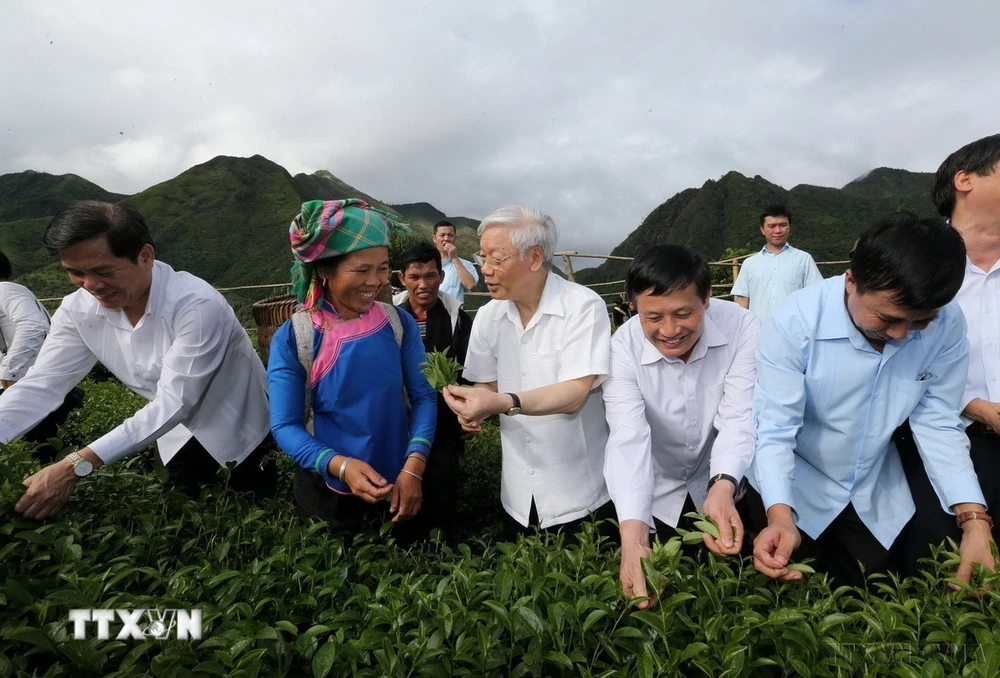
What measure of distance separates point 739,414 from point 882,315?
59 centimetres

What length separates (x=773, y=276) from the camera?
6.25m

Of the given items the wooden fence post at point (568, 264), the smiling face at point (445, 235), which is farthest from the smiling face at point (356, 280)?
the wooden fence post at point (568, 264)

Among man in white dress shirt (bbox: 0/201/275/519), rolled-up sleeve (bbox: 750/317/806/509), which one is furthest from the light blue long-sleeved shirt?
man in white dress shirt (bbox: 0/201/275/519)

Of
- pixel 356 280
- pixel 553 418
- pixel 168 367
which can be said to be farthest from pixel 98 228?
pixel 553 418

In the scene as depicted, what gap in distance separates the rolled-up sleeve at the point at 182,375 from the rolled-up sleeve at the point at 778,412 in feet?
6.83

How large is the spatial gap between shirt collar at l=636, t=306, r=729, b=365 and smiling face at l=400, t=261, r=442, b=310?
1.73 meters

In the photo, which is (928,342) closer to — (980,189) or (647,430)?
(980,189)

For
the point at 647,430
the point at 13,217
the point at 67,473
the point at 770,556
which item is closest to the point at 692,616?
the point at 770,556

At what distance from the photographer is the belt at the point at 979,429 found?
7.29ft

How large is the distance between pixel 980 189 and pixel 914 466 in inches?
39.7

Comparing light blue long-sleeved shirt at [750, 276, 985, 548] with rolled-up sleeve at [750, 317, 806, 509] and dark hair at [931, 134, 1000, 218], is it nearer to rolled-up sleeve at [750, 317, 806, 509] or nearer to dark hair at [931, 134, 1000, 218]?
rolled-up sleeve at [750, 317, 806, 509]

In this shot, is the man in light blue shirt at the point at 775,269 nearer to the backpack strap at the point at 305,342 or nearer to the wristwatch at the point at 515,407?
the wristwatch at the point at 515,407

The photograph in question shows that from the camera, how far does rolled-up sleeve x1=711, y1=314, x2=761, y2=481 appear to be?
2.03 meters

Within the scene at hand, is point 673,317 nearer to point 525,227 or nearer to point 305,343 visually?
point 525,227
